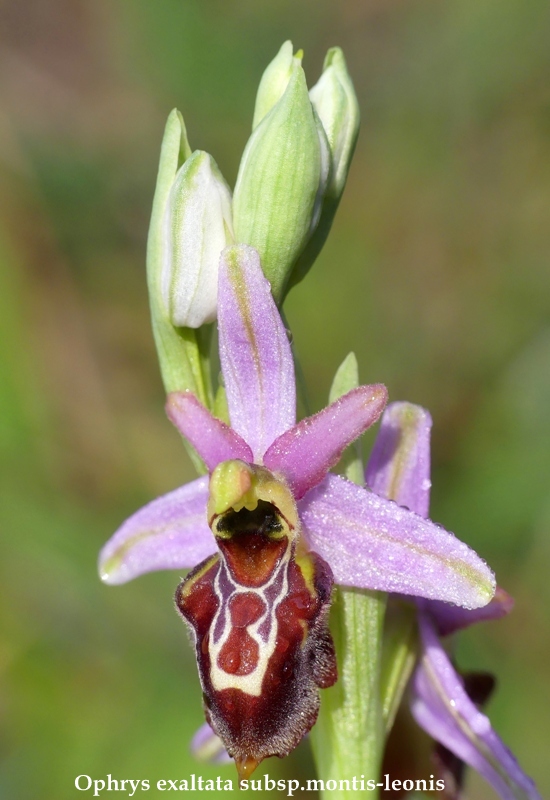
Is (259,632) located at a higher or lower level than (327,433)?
lower

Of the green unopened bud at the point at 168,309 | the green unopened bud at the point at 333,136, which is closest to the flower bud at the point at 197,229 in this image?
the green unopened bud at the point at 168,309

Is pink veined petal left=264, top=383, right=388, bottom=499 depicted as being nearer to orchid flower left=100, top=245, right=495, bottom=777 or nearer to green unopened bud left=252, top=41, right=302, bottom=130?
orchid flower left=100, top=245, right=495, bottom=777

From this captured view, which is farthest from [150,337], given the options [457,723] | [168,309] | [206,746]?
[457,723]

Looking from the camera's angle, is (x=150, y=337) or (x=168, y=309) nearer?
(x=168, y=309)

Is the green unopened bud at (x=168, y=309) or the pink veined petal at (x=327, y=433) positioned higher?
the green unopened bud at (x=168, y=309)

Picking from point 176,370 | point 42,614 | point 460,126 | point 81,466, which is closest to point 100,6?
point 460,126

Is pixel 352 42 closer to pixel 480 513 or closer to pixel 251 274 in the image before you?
pixel 480 513

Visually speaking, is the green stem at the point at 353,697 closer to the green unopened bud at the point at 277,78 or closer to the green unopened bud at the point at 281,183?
the green unopened bud at the point at 281,183

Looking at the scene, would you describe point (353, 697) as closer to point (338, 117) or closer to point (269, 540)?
point (269, 540)

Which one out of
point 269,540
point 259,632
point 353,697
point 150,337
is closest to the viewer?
point 259,632
